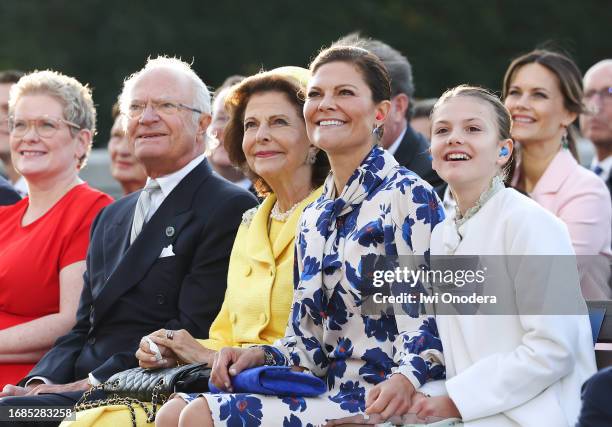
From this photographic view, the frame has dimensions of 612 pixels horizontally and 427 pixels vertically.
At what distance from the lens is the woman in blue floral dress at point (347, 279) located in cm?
397

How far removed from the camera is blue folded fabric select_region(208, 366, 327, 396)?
4.02 meters

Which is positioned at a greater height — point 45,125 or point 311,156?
point 45,125

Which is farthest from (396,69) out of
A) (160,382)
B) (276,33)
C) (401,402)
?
(276,33)

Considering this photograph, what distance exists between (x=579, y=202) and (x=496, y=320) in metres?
1.99

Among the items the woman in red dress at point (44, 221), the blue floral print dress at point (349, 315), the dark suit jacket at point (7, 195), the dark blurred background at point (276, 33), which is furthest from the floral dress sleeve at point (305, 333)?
the dark blurred background at point (276, 33)

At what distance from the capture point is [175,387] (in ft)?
14.2

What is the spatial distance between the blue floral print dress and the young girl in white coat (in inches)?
4.1

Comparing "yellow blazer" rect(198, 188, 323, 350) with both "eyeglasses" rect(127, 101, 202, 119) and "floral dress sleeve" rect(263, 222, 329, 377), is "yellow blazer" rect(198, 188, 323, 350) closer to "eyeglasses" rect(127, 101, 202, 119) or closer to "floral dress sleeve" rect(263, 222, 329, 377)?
"floral dress sleeve" rect(263, 222, 329, 377)

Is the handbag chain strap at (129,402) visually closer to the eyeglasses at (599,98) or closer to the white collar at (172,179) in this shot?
the white collar at (172,179)

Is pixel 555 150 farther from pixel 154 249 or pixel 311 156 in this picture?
pixel 154 249

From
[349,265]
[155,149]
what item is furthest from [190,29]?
[349,265]

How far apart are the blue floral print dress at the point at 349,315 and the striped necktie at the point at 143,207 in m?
1.03

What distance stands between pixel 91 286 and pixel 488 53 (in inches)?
586

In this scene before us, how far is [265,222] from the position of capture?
480 cm
